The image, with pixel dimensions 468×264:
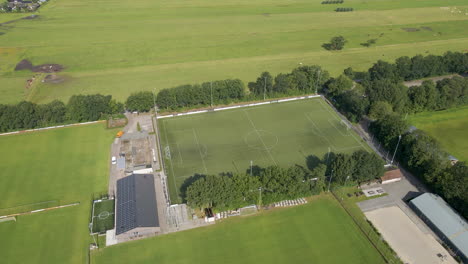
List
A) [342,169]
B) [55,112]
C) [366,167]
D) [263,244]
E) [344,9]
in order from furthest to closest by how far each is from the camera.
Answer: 1. [344,9]
2. [55,112]
3. [366,167]
4. [342,169]
5. [263,244]

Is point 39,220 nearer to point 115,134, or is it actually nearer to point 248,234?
point 115,134

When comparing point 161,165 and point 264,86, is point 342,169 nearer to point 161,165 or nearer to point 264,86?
point 161,165

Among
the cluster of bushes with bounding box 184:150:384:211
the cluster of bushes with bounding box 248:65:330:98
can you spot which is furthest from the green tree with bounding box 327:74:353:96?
the cluster of bushes with bounding box 184:150:384:211

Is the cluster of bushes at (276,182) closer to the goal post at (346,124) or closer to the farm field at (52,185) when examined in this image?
the goal post at (346,124)

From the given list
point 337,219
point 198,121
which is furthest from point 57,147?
point 337,219

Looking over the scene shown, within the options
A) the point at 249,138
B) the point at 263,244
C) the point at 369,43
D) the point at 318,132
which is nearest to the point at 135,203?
the point at 263,244

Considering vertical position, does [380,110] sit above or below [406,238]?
above

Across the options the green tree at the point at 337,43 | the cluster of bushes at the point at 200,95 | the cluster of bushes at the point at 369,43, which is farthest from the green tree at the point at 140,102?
the cluster of bushes at the point at 369,43
